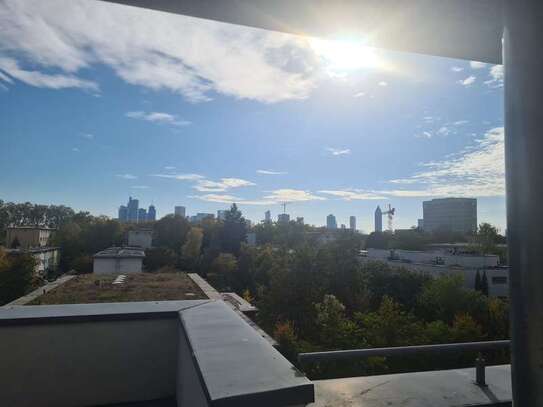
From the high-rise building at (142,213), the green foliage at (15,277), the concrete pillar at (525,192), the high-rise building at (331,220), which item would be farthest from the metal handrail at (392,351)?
the high-rise building at (142,213)

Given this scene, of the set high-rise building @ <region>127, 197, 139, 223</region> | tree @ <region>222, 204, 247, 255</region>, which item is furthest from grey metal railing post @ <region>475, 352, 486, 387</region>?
high-rise building @ <region>127, 197, 139, 223</region>

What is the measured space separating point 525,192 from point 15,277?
31.6 meters

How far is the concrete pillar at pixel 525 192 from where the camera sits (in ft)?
4.25

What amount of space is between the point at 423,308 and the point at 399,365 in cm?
1238

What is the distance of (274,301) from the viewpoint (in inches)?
721

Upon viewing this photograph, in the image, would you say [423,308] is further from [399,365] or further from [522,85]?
[522,85]

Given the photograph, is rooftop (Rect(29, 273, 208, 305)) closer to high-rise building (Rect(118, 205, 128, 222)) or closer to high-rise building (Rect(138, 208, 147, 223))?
high-rise building (Rect(138, 208, 147, 223))

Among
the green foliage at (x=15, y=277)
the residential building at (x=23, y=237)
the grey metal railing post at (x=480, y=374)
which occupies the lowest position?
the green foliage at (x=15, y=277)

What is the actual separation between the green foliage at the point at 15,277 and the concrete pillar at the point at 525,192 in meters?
30.6

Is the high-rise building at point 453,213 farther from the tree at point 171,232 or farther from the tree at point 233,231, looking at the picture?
the tree at point 171,232

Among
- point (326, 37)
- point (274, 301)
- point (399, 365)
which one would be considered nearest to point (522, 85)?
point (326, 37)

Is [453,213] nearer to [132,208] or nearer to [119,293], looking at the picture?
[119,293]

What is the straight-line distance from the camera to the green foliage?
2512 centimetres

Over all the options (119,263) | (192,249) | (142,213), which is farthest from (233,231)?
(142,213)
